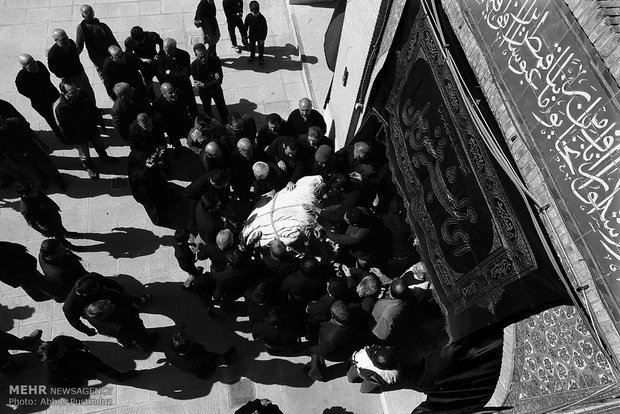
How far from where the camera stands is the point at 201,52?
312 inches

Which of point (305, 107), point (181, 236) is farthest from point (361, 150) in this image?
point (181, 236)

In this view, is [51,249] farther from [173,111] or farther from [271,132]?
[271,132]

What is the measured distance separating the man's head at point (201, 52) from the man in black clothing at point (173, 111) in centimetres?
75

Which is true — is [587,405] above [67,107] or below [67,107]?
below

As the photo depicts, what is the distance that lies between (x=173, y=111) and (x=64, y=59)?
2.32 m

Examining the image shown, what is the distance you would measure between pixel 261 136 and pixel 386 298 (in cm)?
334

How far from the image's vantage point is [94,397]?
6.21 m

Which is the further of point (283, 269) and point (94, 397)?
point (94, 397)

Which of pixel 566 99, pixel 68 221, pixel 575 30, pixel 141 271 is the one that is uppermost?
pixel 68 221

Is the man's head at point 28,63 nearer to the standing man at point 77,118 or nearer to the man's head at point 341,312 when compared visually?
the standing man at point 77,118

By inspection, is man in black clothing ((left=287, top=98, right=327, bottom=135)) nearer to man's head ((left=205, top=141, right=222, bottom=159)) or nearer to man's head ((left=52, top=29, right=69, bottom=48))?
man's head ((left=205, top=141, right=222, bottom=159))

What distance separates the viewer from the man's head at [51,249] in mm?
5703

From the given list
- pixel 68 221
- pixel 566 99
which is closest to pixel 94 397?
pixel 68 221

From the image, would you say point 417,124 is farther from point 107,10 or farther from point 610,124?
point 107,10
